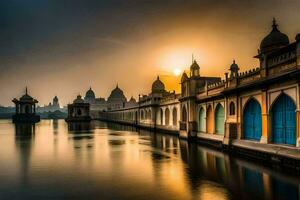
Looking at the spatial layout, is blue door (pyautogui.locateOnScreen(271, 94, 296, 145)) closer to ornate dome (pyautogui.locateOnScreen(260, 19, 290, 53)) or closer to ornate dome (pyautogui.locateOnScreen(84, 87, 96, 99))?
ornate dome (pyautogui.locateOnScreen(260, 19, 290, 53))

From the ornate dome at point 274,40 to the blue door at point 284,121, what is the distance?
38.7 feet

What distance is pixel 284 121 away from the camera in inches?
797

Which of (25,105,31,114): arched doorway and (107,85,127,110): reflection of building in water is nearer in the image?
(25,105,31,114): arched doorway

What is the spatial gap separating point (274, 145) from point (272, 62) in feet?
19.3

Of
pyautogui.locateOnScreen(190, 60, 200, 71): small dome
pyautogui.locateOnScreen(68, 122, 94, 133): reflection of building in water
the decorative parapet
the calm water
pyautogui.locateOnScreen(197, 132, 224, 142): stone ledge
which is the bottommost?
pyautogui.locateOnScreen(68, 122, 94, 133): reflection of building in water

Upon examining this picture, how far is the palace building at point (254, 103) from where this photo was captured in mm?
19353

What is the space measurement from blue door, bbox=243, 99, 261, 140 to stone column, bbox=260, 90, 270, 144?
1.33 m

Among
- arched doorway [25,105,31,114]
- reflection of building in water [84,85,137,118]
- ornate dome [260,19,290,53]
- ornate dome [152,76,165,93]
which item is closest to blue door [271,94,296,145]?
ornate dome [260,19,290,53]

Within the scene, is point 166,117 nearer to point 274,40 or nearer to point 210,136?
point 210,136

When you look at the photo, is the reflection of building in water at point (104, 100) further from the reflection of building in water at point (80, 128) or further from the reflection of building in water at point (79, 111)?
the reflection of building in water at point (80, 128)

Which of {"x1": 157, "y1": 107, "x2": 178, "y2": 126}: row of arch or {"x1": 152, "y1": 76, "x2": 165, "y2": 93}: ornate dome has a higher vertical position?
{"x1": 152, "y1": 76, "x2": 165, "y2": 93}: ornate dome

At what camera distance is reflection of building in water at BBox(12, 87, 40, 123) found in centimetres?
11475

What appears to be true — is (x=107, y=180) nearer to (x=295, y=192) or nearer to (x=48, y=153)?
(x=295, y=192)

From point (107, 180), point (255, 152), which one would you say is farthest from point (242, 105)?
point (107, 180)
